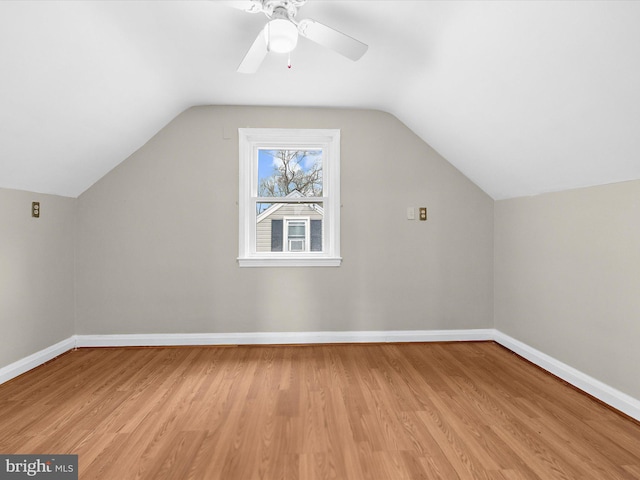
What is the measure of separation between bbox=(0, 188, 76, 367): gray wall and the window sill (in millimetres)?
1537

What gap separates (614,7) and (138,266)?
11.9 feet

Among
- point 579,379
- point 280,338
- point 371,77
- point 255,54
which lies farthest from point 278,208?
point 579,379

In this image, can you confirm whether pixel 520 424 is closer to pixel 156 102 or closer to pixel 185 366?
pixel 185 366

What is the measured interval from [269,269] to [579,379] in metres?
2.54

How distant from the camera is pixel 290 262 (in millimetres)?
3398

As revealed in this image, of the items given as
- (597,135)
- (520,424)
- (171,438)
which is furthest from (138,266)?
(597,135)

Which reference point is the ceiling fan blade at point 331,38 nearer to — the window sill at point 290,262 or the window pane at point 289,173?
the window pane at point 289,173

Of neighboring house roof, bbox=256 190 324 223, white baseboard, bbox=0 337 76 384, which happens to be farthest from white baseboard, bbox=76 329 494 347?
neighboring house roof, bbox=256 190 324 223

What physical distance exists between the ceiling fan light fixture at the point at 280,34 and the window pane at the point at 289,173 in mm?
1801

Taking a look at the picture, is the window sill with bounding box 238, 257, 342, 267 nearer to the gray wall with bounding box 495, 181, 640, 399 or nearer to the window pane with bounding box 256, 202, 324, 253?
the window pane with bounding box 256, 202, 324, 253

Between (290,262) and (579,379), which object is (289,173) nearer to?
(290,262)

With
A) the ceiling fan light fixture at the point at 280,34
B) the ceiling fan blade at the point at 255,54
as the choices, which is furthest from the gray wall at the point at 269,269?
the ceiling fan light fixture at the point at 280,34

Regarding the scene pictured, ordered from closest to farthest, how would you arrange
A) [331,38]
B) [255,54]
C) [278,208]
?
[331,38] → [255,54] → [278,208]

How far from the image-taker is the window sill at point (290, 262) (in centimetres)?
337
